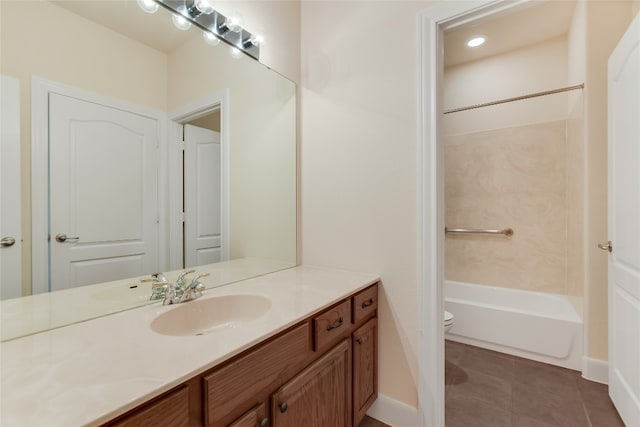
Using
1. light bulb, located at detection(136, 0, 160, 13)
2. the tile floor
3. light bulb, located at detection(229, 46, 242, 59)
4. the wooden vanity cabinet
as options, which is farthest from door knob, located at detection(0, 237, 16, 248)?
the tile floor

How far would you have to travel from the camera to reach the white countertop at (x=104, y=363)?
1.72 ft

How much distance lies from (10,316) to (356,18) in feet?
6.37

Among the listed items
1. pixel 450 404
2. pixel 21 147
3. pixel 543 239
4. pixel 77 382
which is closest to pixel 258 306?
pixel 77 382

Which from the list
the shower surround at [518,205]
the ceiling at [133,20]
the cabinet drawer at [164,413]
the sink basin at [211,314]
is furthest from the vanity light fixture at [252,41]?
the shower surround at [518,205]

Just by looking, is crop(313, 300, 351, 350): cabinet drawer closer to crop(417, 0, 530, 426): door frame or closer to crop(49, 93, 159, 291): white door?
crop(417, 0, 530, 426): door frame

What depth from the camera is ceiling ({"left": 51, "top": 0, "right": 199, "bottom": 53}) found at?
961mm

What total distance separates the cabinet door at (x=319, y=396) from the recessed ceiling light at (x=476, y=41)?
2695mm

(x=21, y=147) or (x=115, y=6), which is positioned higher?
(x=115, y=6)

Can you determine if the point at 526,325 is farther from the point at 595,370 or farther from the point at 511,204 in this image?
the point at 511,204

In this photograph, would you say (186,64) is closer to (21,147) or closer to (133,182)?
(133,182)

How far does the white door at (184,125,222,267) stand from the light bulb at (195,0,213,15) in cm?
50

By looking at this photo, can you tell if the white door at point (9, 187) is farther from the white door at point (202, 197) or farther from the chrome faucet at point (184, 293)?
the white door at point (202, 197)

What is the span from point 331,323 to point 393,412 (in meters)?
0.76

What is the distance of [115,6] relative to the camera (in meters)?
1.03
